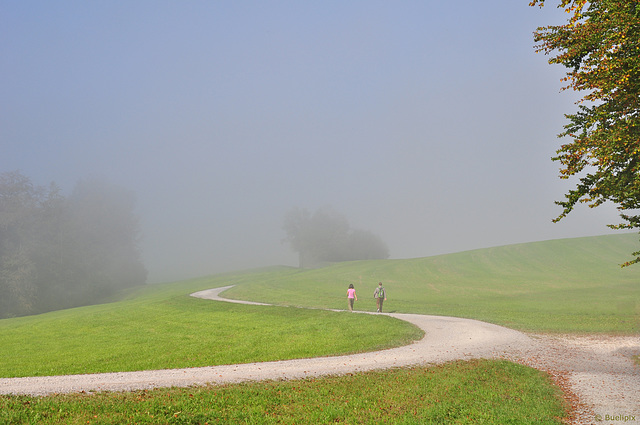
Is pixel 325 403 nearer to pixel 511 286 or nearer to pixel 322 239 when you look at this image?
pixel 511 286

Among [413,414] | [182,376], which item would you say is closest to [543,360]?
[413,414]

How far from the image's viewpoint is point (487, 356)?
62.2 feet

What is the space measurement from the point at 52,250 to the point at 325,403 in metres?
80.2

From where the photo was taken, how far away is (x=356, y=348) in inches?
833

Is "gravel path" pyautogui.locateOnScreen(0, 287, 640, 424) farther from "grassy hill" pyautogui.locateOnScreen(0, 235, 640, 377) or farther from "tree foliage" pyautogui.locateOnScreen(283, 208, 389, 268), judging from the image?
"tree foliage" pyautogui.locateOnScreen(283, 208, 389, 268)

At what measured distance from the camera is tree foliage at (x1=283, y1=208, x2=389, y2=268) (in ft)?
465

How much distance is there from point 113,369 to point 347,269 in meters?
64.0

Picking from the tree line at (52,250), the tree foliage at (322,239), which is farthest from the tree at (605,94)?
the tree foliage at (322,239)

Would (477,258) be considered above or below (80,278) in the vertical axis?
above

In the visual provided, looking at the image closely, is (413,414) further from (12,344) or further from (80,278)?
(80,278)

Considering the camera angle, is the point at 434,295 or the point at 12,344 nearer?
the point at 12,344

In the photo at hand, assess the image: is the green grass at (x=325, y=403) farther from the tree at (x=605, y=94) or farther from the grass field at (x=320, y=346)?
the tree at (x=605, y=94)

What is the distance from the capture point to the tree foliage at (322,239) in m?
142

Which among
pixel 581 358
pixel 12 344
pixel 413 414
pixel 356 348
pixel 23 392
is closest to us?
pixel 413 414
